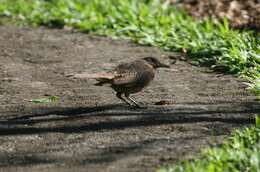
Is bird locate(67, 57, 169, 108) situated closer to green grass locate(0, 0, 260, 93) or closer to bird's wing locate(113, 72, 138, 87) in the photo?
bird's wing locate(113, 72, 138, 87)

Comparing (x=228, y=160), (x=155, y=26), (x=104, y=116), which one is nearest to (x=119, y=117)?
(x=104, y=116)

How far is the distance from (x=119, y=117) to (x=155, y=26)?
5764mm

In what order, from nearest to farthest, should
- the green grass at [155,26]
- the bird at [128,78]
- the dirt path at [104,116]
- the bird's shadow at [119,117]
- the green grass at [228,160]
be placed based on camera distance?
the green grass at [228,160], the dirt path at [104,116], the bird's shadow at [119,117], the bird at [128,78], the green grass at [155,26]

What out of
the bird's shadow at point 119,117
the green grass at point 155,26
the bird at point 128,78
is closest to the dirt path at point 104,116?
the bird's shadow at point 119,117

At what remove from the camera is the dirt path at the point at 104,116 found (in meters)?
6.73

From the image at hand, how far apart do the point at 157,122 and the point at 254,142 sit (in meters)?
1.38

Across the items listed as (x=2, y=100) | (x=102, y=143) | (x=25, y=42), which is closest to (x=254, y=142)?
(x=102, y=143)

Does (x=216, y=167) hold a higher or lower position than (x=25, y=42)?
lower

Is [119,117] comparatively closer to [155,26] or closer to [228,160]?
[228,160]

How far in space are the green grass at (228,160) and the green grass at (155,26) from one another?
2.58 meters

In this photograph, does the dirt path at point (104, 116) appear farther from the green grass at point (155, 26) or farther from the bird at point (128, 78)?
the green grass at point (155, 26)

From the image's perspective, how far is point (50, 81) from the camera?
1052cm

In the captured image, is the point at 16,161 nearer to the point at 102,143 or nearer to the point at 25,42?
the point at 102,143

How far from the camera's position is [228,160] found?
617 centimetres
